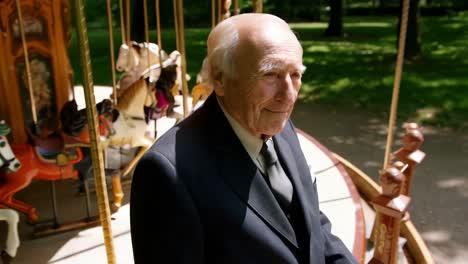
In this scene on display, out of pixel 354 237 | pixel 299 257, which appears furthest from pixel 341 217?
pixel 299 257

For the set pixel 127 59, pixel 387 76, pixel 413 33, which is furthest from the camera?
pixel 413 33

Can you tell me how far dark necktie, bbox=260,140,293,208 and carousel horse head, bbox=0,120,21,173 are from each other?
2.17 m

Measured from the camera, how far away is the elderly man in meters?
1.27

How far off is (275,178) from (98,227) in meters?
2.49

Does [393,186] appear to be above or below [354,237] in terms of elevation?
above

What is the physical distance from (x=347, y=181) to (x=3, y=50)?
302 centimetres

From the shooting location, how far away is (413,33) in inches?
447

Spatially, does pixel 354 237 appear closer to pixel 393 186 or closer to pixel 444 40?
pixel 393 186

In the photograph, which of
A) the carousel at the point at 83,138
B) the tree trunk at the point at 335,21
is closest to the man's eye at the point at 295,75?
the carousel at the point at 83,138

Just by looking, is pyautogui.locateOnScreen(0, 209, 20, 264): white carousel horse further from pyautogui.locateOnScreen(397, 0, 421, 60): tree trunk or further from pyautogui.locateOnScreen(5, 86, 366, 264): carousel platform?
pyautogui.locateOnScreen(397, 0, 421, 60): tree trunk

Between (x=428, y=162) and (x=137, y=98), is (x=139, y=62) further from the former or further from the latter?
(x=428, y=162)

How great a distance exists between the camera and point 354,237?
309 cm

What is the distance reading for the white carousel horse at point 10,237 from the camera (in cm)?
298

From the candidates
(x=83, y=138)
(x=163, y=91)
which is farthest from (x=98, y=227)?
(x=163, y=91)
